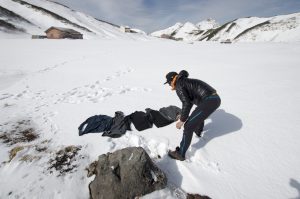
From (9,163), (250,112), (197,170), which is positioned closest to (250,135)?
(250,112)

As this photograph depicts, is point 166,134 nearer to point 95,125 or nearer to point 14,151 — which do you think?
point 95,125

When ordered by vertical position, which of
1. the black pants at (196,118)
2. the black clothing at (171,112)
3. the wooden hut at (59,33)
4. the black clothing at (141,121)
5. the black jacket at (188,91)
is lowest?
the wooden hut at (59,33)

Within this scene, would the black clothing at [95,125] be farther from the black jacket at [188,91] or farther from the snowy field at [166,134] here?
the black jacket at [188,91]

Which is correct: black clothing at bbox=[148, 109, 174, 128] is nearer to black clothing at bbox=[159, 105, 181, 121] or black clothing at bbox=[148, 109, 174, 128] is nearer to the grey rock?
black clothing at bbox=[159, 105, 181, 121]

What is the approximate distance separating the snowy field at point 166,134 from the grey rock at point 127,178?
29cm

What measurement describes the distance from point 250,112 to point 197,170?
3840 millimetres

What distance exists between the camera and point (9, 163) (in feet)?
15.4

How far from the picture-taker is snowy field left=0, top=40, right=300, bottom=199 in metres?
4.13

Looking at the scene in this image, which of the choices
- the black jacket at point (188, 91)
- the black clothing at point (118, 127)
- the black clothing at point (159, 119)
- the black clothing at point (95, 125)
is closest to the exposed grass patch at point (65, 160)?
the black clothing at point (95, 125)

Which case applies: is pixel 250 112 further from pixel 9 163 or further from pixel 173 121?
pixel 9 163

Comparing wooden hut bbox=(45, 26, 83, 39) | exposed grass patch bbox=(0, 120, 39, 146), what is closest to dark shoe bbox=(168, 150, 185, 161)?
exposed grass patch bbox=(0, 120, 39, 146)

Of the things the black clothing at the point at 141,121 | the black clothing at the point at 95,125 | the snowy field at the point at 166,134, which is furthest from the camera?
the black clothing at the point at 141,121

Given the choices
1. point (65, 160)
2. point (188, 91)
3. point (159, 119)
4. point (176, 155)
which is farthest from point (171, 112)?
point (65, 160)

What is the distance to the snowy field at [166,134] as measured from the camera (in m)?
4.13
